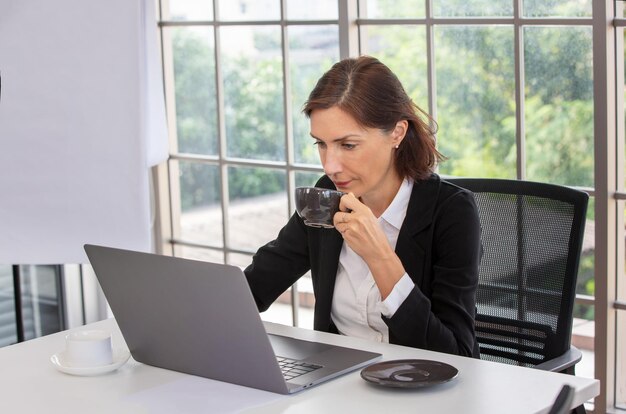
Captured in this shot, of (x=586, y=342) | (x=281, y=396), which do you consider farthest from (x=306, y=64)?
(x=281, y=396)

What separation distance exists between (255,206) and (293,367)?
1.76m

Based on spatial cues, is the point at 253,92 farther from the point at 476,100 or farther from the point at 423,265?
the point at 423,265

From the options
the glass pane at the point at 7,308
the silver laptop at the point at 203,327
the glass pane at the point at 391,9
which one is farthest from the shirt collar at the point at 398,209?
the glass pane at the point at 7,308

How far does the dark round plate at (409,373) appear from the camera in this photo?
1627mm

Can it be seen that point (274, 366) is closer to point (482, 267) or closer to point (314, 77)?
point (482, 267)

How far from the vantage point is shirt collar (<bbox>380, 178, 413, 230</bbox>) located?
218 centimetres

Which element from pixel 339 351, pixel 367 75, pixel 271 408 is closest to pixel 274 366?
pixel 271 408

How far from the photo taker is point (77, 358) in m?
1.82

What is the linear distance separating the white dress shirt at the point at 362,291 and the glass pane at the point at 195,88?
1526mm

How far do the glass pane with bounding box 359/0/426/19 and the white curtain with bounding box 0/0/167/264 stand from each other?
0.68 metres

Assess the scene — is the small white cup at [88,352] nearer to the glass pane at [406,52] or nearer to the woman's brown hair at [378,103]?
the woman's brown hair at [378,103]

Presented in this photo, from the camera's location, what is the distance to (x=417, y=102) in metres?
2.97

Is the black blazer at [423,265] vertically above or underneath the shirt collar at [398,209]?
underneath

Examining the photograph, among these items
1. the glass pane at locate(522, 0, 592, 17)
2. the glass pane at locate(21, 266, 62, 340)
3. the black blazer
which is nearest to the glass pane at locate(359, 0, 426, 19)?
the glass pane at locate(522, 0, 592, 17)
